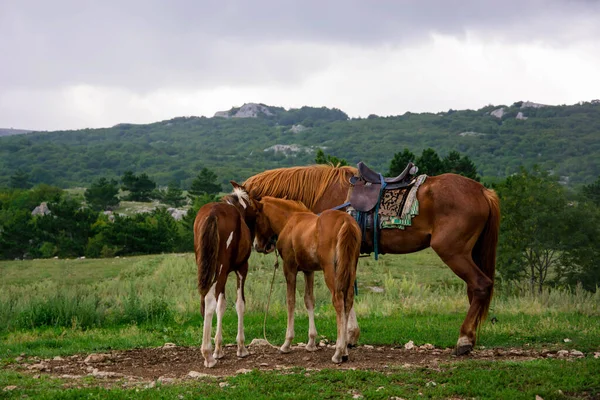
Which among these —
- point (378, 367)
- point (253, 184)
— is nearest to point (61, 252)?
point (253, 184)

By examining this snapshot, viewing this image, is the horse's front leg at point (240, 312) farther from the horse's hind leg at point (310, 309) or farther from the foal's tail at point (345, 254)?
the foal's tail at point (345, 254)

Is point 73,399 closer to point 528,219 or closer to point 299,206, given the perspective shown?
point 299,206

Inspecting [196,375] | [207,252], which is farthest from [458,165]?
[196,375]

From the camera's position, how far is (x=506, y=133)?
181625mm

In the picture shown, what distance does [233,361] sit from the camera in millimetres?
7988

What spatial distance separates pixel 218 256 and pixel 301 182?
7.72 ft

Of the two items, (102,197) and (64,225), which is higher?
(102,197)

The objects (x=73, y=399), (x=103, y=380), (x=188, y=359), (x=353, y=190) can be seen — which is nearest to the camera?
(x=73, y=399)

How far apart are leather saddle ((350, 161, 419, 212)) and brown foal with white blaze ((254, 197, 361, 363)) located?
30.9 inches

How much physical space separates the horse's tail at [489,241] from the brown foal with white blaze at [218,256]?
3319 millimetres

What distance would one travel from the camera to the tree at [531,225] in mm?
21859

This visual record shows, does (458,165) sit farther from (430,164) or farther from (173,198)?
(173,198)

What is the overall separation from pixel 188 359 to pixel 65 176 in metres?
154

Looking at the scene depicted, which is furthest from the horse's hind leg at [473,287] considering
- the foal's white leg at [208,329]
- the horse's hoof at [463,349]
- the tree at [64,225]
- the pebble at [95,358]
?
the tree at [64,225]
